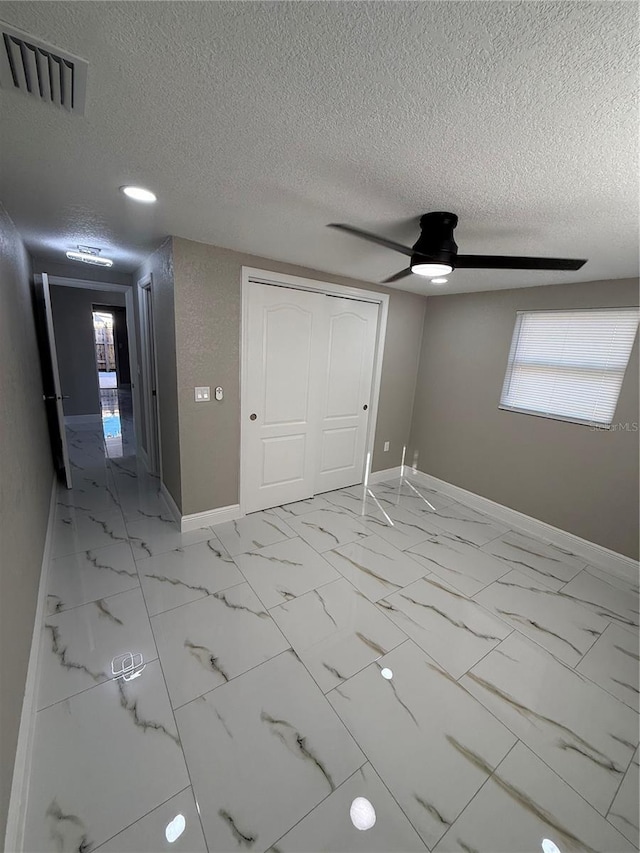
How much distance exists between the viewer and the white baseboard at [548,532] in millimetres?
2627

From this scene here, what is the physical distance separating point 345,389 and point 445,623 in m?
2.29

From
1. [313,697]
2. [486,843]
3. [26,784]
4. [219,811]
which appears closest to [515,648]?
[486,843]

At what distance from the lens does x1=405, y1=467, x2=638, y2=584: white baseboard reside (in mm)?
2627

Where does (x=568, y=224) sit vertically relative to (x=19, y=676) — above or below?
above

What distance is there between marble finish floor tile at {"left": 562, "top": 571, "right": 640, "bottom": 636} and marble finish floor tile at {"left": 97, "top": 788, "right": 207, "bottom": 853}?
2551 millimetres

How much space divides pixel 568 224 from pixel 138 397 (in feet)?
14.5

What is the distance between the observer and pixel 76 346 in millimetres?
5656

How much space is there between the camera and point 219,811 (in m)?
1.17

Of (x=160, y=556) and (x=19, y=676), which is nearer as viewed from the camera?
(x=19, y=676)

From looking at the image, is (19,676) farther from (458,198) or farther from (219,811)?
(458,198)

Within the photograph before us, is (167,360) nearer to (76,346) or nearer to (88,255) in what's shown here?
(88,255)

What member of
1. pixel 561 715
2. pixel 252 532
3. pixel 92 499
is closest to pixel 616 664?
pixel 561 715

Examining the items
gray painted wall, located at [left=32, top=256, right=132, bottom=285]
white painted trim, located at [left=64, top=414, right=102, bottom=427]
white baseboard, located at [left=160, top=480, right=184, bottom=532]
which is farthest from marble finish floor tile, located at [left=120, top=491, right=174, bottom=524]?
white painted trim, located at [left=64, top=414, right=102, bottom=427]

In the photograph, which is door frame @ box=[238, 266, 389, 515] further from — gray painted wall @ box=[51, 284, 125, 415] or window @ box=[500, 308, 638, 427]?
gray painted wall @ box=[51, 284, 125, 415]
